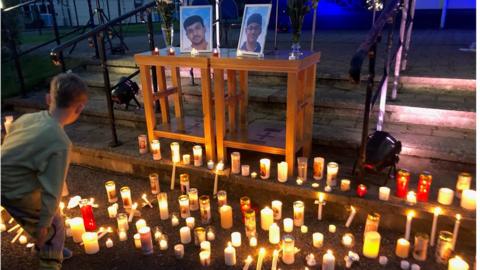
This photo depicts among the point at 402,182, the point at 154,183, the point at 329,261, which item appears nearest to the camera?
the point at 329,261

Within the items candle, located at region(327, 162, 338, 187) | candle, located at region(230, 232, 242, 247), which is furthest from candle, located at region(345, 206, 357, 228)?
candle, located at region(230, 232, 242, 247)

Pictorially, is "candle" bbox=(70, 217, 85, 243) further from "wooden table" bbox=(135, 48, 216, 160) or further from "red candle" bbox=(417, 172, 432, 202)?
"red candle" bbox=(417, 172, 432, 202)

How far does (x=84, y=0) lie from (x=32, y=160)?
635 inches

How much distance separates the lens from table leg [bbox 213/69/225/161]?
9.12 feet

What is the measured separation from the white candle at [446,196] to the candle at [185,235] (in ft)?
5.52

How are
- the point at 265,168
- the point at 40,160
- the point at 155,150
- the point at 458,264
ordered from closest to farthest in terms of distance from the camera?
1. the point at 40,160
2. the point at 458,264
3. the point at 265,168
4. the point at 155,150

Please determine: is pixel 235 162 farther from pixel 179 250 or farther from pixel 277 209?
pixel 179 250

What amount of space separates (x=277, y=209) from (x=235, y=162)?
0.52m

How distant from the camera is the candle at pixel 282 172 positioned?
107 inches

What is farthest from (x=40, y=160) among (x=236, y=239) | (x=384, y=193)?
(x=384, y=193)

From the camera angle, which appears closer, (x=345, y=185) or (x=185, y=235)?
(x=185, y=235)

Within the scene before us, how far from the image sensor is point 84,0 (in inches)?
619

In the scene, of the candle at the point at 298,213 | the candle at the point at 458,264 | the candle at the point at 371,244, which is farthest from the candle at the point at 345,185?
the candle at the point at 458,264

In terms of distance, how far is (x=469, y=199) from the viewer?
2.32 m
